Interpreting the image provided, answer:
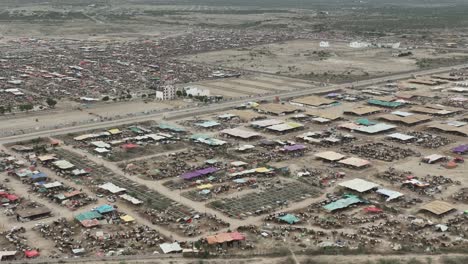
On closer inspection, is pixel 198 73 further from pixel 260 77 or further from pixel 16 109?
pixel 16 109

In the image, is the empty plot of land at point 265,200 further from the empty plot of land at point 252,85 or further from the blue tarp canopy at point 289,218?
the empty plot of land at point 252,85

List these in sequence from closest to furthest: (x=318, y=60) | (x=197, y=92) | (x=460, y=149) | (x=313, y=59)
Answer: (x=460, y=149) → (x=197, y=92) → (x=318, y=60) → (x=313, y=59)

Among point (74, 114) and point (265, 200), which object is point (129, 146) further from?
point (265, 200)

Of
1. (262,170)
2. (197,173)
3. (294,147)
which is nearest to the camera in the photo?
(197,173)

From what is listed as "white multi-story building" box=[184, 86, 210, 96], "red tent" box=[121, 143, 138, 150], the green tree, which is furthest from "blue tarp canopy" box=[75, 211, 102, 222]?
"white multi-story building" box=[184, 86, 210, 96]

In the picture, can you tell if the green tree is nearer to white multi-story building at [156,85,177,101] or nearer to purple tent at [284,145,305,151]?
white multi-story building at [156,85,177,101]

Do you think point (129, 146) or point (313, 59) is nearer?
point (129, 146)

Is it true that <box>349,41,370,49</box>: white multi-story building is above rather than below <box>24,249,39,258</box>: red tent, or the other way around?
below

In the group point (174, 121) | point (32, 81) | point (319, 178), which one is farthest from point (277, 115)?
point (32, 81)

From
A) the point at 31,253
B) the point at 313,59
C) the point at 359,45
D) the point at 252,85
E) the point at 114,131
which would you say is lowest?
the point at 313,59

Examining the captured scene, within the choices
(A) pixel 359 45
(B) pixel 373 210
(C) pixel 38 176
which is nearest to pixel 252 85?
(C) pixel 38 176

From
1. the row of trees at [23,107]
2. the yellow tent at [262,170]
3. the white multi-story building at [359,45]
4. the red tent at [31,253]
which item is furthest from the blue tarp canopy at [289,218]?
the white multi-story building at [359,45]

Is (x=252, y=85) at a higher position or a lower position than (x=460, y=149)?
lower
